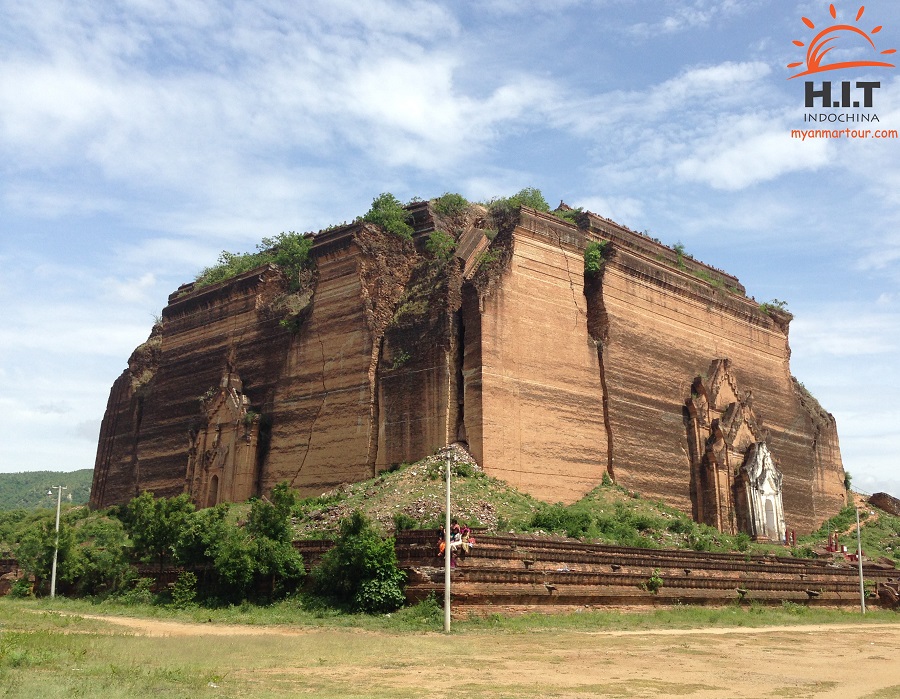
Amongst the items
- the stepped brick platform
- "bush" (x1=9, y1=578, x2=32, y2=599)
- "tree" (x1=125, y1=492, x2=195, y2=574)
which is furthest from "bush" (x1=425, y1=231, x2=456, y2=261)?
"bush" (x1=9, y1=578, x2=32, y2=599)

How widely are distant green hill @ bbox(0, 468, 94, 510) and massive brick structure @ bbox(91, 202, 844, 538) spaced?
214 feet

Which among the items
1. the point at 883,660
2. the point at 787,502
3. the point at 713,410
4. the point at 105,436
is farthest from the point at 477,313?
the point at 105,436

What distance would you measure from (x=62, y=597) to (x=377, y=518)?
33.5 ft

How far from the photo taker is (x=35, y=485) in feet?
378

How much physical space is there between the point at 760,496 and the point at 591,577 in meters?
18.6

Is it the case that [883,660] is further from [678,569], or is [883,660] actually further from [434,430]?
[434,430]

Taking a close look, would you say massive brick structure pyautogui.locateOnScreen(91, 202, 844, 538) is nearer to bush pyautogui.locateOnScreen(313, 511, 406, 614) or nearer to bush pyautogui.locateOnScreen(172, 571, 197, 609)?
bush pyautogui.locateOnScreen(313, 511, 406, 614)

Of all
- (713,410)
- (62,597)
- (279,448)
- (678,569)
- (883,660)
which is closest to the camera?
(883,660)

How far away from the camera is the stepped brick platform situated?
19.8m

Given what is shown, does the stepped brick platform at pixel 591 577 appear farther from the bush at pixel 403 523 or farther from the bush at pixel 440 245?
the bush at pixel 440 245

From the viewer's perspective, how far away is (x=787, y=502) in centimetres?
4191

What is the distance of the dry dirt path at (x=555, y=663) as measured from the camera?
11.9 metres

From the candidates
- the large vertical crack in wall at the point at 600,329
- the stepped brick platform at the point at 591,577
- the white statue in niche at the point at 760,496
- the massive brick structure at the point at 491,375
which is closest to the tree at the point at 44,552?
the massive brick structure at the point at 491,375

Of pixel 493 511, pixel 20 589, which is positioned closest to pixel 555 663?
pixel 493 511
